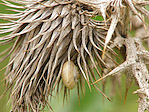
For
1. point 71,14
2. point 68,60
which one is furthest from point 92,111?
point 71,14

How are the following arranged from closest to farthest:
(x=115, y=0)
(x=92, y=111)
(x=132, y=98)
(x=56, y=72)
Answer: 1. (x=115, y=0)
2. (x=56, y=72)
3. (x=132, y=98)
4. (x=92, y=111)

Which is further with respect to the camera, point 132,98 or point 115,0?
point 132,98

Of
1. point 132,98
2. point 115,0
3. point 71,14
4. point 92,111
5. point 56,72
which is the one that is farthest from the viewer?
point 92,111

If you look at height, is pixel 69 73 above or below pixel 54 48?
below

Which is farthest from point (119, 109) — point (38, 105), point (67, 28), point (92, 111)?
point (67, 28)

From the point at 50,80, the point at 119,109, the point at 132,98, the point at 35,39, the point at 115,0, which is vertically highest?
the point at 115,0

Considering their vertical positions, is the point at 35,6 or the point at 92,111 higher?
the point at 35,6

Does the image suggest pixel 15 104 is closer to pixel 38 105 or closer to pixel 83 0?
pixel 38 105
